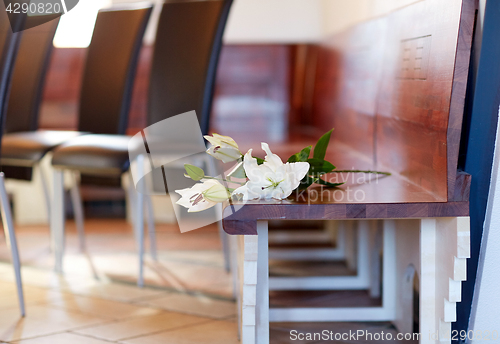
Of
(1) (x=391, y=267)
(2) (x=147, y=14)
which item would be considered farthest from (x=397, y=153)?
(2) (x=147, y=14)

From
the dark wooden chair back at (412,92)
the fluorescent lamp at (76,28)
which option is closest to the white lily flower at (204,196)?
the dark wooden chair back at (412,92)

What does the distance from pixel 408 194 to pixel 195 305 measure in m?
0.87

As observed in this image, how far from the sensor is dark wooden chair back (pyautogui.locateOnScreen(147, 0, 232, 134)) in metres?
1.98

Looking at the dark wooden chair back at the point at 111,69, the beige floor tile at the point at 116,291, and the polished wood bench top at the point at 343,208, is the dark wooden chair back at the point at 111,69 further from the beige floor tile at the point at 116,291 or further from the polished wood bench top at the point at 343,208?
the polished wood bench top at the point at 343,208

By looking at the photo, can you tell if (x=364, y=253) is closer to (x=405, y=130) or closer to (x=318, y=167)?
(x=405, y=130)

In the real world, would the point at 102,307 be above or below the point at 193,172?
below

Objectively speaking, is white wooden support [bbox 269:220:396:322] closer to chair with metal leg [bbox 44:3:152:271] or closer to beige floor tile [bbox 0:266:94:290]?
beige floor tile [bbox 0:266:94:290]

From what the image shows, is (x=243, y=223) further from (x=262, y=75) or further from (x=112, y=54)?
(x=262, y=75)

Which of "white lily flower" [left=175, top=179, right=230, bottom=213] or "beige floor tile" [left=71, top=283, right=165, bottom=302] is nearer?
"white lily flower" [left=175, top=179, right=230, bottom=213]

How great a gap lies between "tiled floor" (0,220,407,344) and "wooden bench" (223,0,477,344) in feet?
0.86

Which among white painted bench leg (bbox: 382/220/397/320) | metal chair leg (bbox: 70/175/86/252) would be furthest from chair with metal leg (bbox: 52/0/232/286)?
white painted bench leg (bbox: 382/220/397/320)

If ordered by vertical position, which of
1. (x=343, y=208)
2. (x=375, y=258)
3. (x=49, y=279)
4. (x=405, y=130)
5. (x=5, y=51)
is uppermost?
(x=5, y=51)

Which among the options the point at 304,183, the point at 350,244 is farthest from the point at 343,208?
the point at 350,244

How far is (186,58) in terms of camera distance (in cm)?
208
